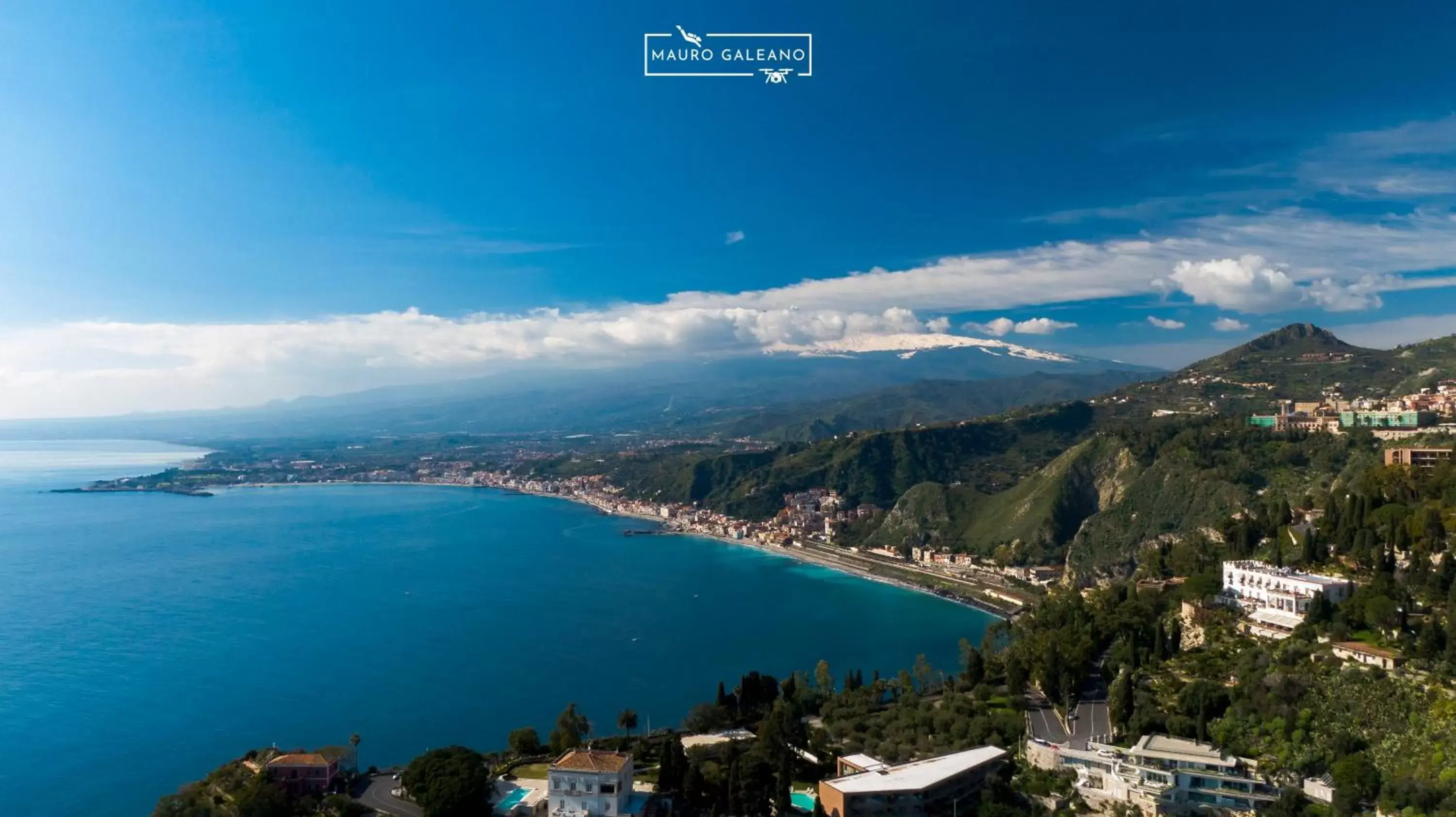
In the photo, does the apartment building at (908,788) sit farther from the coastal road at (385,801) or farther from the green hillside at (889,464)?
the green hillside at (889,464)

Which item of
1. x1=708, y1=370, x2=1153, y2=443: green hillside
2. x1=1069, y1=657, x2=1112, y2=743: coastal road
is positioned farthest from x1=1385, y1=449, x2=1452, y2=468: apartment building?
x1=708, y1=370, x2=1153, y2=443: green hillside

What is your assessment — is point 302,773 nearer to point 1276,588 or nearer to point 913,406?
point 1276,588

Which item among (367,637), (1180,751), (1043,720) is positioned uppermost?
(1180,751)

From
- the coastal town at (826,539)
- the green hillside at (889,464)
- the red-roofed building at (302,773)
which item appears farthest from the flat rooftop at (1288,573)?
the green hillside at (889,464)

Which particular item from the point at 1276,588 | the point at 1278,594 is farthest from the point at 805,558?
the point at 1278,594

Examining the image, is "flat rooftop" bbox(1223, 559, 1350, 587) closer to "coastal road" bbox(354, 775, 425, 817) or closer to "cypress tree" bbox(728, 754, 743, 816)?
"cypress tree" bbox(728, 754, 743, 816)

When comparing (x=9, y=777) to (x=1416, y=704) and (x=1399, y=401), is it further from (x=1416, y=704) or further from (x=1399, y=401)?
(x=1399, y=401)
